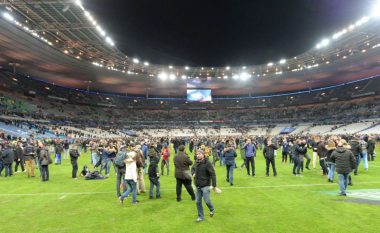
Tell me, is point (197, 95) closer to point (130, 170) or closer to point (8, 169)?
point (8, 169)

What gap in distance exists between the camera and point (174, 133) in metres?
72.4

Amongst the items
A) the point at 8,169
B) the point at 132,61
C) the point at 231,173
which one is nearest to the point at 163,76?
the point at 132,61

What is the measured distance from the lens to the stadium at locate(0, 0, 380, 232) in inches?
341

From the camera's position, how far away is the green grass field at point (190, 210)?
7.48 metres

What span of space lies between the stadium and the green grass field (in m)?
0.05

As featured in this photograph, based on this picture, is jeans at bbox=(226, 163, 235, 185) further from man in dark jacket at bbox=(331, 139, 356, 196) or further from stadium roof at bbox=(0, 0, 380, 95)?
stadium roof at bbox=(0, 0, 380, 95)

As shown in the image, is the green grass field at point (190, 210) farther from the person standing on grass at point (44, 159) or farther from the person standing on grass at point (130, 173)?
the person standing on grass at point (44, 159)

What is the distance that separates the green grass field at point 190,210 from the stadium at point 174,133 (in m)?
0.05

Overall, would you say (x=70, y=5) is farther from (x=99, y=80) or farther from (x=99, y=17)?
(x=99, y=80)

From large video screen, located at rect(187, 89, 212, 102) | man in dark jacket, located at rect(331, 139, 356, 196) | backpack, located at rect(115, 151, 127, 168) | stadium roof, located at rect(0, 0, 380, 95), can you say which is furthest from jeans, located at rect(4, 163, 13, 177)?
large video screen, located at rect(187, 89, 212, 102)

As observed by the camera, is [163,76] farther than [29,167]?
Yes

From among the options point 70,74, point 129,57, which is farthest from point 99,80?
point 129,57

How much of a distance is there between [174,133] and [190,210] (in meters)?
63.5

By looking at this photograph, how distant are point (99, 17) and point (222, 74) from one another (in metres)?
40.8
